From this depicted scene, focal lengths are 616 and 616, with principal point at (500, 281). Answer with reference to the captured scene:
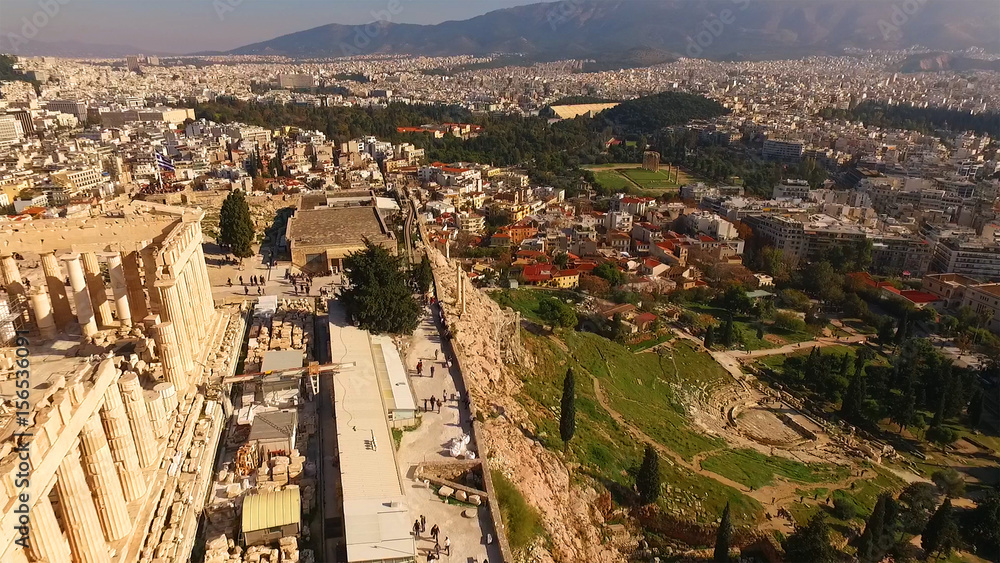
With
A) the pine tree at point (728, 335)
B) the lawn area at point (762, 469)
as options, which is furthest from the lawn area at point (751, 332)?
the lawn area at point (762, 469)

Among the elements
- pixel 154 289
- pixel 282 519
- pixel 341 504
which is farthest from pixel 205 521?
pixel 154 289

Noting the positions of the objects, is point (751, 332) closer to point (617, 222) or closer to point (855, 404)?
point (855, 404)

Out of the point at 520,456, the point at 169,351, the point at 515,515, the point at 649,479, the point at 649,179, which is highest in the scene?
the point at 169,351

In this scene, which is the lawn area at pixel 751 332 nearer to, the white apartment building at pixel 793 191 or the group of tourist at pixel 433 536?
the group of tourist at pixel 433 536

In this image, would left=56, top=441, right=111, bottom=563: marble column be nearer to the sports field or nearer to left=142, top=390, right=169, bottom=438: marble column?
left=142, top=390, right=169, bottom=438: marble column

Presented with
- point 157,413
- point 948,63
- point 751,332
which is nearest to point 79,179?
point 157,413

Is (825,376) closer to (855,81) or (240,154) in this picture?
(240,154)
